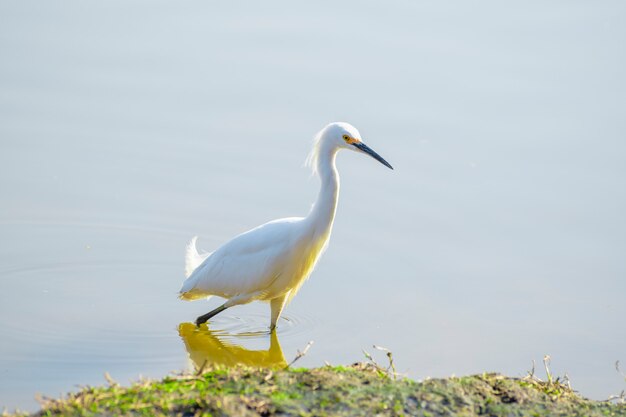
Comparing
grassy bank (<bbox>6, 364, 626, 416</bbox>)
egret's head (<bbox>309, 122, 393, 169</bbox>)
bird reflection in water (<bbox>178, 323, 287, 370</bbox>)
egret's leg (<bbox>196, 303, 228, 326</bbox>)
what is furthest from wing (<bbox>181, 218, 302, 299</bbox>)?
grassy bank (<bbox>6, 364, 626, 416</bbox>)

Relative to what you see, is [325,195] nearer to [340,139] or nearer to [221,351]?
[340,139]

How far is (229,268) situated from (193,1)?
23.9ft

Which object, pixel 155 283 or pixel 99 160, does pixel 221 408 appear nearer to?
pixel 155 283

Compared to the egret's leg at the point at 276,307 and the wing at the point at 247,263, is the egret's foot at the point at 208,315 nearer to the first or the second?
the wing at the point at 247,263

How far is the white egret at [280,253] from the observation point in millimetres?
7918

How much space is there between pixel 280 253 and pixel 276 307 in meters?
0.53

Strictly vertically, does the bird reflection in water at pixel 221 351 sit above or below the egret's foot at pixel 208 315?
below

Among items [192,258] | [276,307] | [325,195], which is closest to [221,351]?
[276,307]

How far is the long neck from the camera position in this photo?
7.88m

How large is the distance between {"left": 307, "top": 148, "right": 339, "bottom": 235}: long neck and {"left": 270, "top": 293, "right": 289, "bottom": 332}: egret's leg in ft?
2.32

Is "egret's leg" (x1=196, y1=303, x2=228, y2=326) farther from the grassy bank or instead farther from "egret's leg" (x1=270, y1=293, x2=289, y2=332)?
the grassy bank

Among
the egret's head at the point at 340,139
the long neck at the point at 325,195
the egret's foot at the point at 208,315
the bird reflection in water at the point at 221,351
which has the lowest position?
the bird reflection in water at the point at 221,351

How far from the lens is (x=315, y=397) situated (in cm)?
489

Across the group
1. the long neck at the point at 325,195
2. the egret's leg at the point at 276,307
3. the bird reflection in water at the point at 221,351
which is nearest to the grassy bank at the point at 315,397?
the bird reflection in water at the point at 221,351
